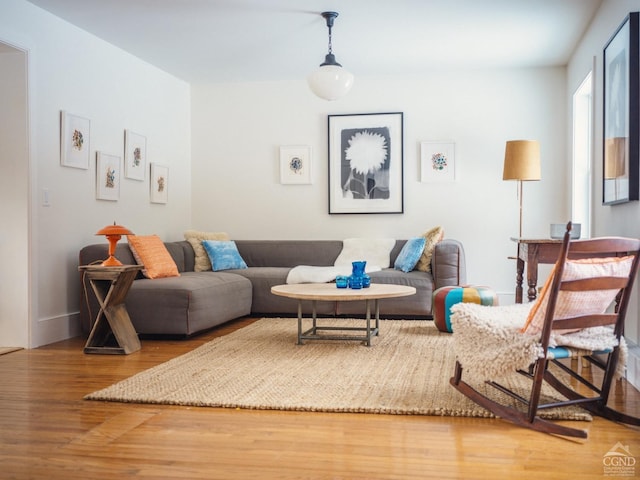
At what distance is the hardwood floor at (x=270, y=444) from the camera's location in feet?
7.10

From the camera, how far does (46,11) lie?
15.7 ft

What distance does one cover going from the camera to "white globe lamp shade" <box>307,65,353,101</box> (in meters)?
4.87

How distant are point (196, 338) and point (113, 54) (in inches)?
106

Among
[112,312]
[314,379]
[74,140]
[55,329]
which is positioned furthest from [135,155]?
[314,379]

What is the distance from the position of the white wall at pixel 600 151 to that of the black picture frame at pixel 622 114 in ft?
0.31

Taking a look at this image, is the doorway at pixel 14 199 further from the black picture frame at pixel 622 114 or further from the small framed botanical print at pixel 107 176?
the black picture frame at pixel 622 114

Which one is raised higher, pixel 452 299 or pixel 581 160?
pixel 581 160

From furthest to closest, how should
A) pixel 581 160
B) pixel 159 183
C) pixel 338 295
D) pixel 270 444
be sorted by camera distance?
pixel 159 183
pixel 581 160
pixel 338 295
pixel 270 444

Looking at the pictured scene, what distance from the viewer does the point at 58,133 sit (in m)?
4.88

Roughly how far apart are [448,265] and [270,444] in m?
3.48

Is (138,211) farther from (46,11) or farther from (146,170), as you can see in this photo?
(46,11)

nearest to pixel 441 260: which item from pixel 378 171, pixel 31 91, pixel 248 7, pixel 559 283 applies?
pixel 378 171

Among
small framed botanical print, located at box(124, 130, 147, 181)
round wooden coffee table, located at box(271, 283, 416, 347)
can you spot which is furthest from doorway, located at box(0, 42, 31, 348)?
round wooden coffee table, located at box(271, 283, 416, 347)

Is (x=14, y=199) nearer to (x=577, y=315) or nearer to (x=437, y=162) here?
(x=577, y=315)
